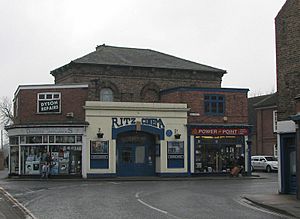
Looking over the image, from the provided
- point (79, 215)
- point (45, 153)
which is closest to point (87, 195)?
point (79, 215)

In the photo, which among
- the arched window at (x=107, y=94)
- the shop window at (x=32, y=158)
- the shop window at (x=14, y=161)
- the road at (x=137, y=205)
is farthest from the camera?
the arched window at (x=107, y=94)

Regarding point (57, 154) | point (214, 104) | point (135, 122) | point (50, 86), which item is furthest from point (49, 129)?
point (214, 104)

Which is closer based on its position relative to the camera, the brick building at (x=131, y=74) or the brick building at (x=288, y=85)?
the brick building at (x=288, y=85)

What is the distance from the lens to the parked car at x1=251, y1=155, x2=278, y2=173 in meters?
48.9

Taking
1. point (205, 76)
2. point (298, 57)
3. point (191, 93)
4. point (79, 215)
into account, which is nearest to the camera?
point (79, 215)

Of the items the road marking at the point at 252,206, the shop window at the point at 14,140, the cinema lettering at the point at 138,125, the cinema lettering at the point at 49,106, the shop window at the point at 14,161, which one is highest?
the cinema lettering at the point at 49,106

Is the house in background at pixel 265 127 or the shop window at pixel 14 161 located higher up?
the house in background at pixel 265 127

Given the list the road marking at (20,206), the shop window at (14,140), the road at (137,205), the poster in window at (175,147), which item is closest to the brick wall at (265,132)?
the poster in window at (175,147)

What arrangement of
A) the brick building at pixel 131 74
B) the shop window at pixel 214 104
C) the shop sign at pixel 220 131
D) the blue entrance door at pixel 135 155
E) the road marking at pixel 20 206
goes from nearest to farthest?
1. the road marking at pixel 20 206
2. the blue entrance door at pixel 135 155
3. the shop sign at pixel 220 131
4. the shop window at pixel 214 104
5. the brick building at pixel 131 74

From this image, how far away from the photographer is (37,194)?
23531 mm

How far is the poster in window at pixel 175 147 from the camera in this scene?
39312 millimetres

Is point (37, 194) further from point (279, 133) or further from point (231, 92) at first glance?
point (231, 92)

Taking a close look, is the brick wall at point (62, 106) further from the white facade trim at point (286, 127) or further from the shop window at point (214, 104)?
the white facade trim at point (286, 127)

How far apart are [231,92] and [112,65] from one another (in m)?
11.1
